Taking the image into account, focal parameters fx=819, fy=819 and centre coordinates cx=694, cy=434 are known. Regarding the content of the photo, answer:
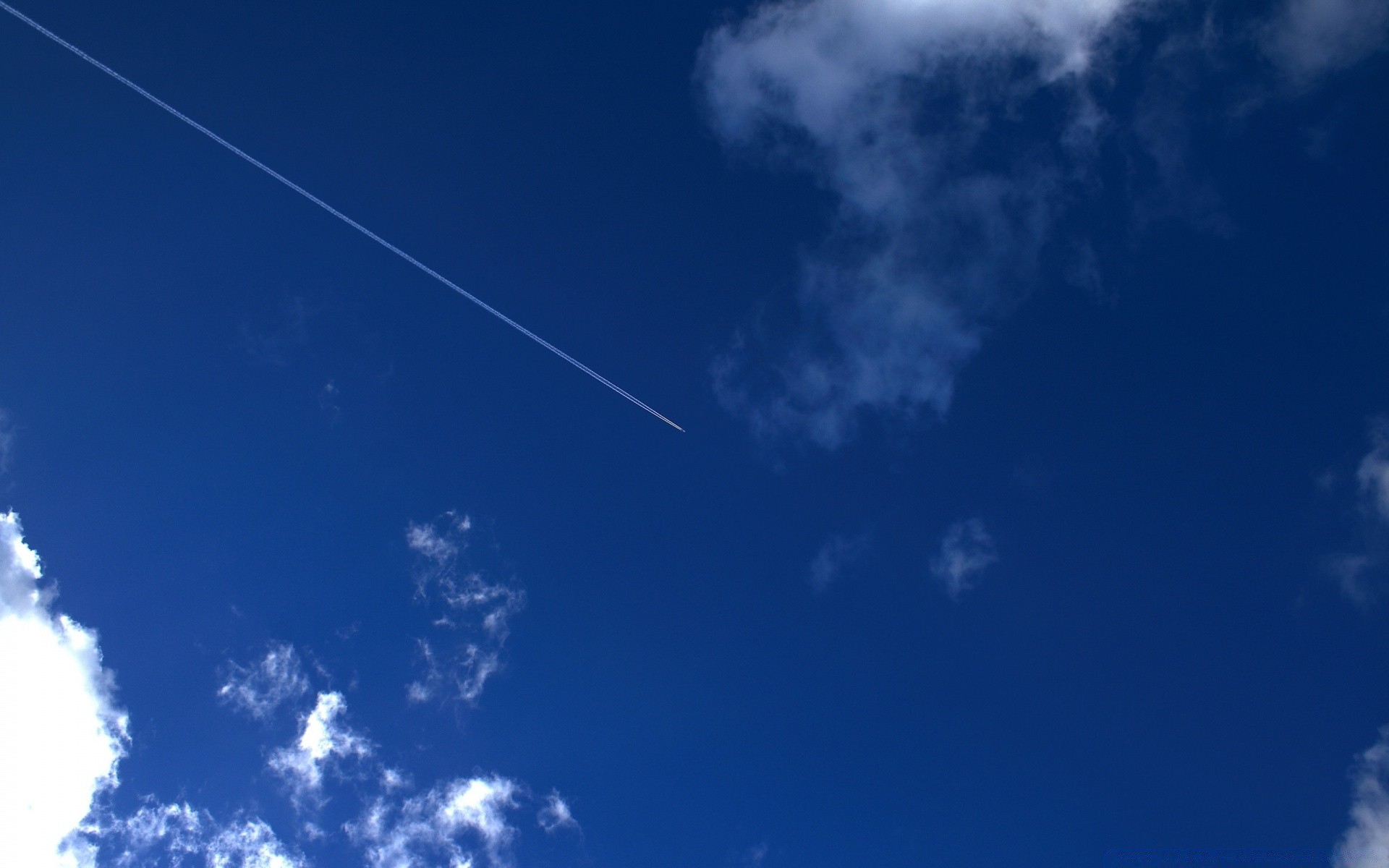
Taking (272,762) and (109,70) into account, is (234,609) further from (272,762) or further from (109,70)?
(109,70)

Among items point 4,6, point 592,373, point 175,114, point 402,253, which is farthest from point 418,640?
point 4,6

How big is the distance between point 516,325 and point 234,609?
6864 centimetres

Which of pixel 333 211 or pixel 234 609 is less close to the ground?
pixel 333 211

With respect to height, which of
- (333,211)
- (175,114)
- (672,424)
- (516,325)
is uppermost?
(175,114)

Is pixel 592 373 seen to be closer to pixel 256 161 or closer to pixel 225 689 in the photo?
pixel 256 161

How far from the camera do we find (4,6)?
5266 inches

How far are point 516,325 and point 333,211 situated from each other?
3561cm

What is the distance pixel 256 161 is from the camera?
452 feet

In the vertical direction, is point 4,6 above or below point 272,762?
above

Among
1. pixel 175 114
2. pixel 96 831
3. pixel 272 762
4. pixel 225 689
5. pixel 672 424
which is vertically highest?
pixel 175 114

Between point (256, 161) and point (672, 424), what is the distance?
83023mm

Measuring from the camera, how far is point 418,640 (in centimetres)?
14175

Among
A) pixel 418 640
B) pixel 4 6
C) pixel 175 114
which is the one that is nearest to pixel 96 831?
pixel 418 640

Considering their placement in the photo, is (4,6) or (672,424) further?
(672,424)
